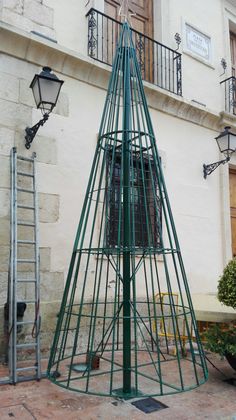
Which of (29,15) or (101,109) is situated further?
(101,109)

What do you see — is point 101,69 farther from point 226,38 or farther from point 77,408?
point 77,408

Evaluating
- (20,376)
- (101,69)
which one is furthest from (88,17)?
(20,376)

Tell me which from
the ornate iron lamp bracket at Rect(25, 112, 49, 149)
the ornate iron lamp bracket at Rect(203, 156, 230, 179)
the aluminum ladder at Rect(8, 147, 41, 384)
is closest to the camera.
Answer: the aluminum ladder at Rect(8, 147, 41, 384)

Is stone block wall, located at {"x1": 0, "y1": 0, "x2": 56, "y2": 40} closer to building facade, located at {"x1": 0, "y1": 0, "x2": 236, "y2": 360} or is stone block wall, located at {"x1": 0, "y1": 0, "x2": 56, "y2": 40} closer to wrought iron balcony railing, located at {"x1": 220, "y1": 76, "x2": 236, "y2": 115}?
building facade, located at {"x1": 0, "y1": 0, "x2": 236, "y2": 360}

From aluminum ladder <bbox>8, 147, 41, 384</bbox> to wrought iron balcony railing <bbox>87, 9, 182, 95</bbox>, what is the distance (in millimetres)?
2412

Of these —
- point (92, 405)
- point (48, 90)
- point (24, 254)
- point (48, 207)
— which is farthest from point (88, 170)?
point (92, 405)

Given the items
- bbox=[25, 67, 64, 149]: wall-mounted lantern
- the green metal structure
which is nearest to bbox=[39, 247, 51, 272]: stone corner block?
the green metal structure

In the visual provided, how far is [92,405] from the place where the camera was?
320 cm

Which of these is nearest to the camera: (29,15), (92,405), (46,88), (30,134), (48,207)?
(92,405)

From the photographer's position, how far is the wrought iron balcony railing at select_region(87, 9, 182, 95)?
5992mm

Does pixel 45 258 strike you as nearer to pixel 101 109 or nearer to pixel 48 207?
pixel 48 207

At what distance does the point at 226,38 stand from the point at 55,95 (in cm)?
493

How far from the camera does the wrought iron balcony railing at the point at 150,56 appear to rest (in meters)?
5.99

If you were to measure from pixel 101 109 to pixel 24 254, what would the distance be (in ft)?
7.64
